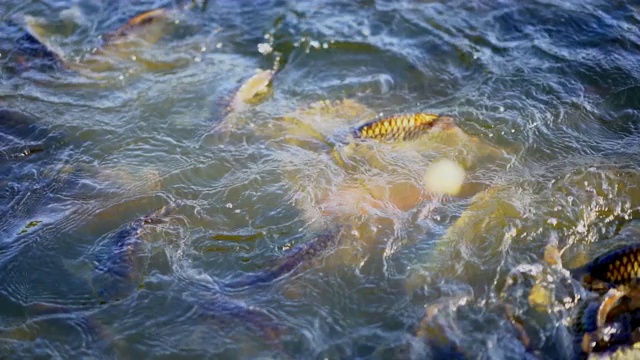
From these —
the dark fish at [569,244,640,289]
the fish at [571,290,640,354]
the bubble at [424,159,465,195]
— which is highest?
the dark fish at [569,244,640,289]

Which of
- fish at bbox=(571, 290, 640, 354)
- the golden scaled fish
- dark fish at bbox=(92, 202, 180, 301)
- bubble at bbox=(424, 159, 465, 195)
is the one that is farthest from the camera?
the golden scaled fish

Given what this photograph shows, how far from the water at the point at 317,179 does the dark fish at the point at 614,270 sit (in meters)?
0.13

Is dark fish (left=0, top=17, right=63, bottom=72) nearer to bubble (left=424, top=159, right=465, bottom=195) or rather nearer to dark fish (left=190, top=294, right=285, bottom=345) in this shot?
dark fish (left=190, top=294, right=285, bottom=345)

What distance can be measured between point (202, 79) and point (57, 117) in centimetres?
116

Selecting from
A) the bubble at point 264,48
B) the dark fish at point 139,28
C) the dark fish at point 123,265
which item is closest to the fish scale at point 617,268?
the dark fish at point 123,265

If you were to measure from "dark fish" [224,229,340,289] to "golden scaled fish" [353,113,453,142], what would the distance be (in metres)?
0.98

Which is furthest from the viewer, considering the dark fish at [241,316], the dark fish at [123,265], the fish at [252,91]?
the fish at [252,91]

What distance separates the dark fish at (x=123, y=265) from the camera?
10.5 feet

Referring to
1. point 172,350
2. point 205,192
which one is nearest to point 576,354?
point 172,350

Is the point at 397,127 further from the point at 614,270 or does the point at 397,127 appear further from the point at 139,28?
the point at 139,28

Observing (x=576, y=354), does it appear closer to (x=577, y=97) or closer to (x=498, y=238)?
(x=498, y=238)

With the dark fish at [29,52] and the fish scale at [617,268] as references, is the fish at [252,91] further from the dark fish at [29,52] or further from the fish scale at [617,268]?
the fish scale at [617,268]

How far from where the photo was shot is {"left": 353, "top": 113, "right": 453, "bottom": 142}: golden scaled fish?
4.02 metres

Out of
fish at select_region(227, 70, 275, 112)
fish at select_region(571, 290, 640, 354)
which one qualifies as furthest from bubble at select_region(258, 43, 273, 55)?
fish at select_region(571, 290, 640, 354)
